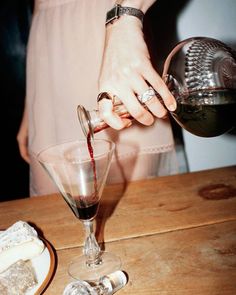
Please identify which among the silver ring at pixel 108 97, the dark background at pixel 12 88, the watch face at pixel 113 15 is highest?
the watch face at pixel 113 15

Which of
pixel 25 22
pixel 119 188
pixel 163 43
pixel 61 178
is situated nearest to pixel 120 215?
pixel 119 188

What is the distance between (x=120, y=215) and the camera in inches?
34.9

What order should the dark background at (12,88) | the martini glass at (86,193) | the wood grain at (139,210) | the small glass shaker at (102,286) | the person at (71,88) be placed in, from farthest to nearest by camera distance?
the dark background at (12,88), the person at (71,88), the wood grain at (139,210), the martini glass at (86,193), the small glass shaker at (102,286)

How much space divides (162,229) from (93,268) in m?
0.19

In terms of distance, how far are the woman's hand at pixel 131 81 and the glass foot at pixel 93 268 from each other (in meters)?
0.28

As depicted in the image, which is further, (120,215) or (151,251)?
(120,215)

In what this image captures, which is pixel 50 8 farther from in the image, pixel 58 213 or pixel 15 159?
pixel 15 159

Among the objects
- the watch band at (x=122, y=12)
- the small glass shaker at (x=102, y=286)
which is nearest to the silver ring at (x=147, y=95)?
the watch band at (x=122, y=12)

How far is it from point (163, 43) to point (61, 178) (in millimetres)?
1113

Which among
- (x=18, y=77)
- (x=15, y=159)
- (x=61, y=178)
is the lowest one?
(x=15, y=159)

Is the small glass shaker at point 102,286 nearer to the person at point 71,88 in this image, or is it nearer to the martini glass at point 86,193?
the martini glass at point 86,193

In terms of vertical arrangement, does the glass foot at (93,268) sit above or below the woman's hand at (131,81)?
below

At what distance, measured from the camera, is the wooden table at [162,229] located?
2.01ft

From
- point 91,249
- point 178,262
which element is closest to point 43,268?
point 91,249
